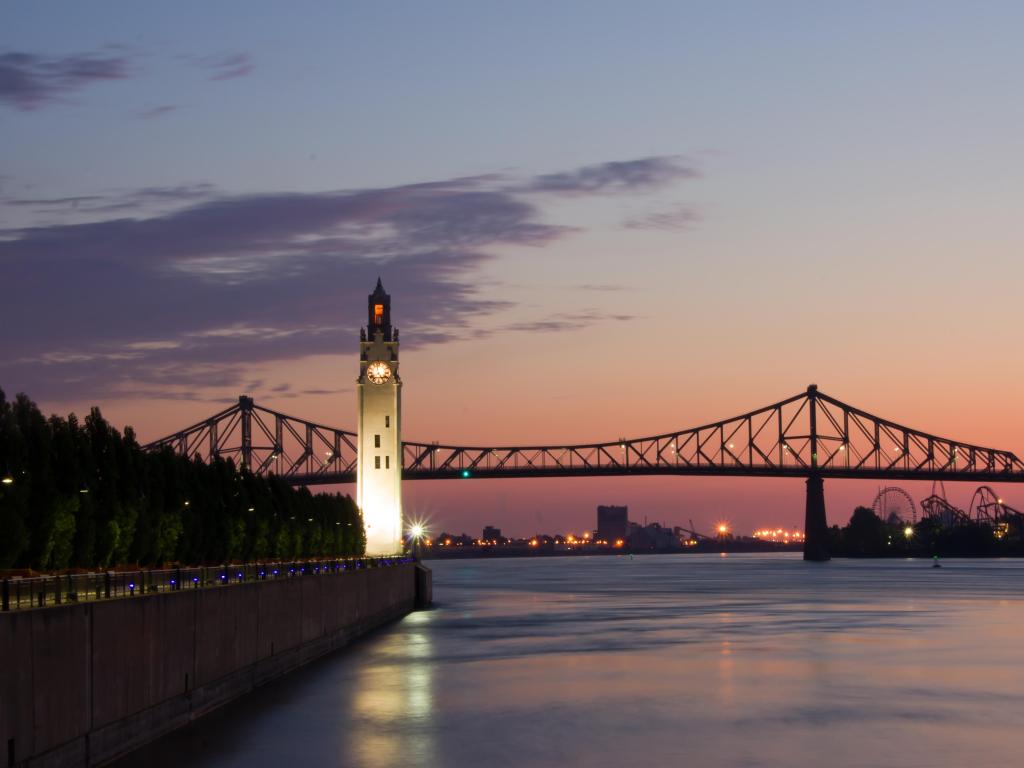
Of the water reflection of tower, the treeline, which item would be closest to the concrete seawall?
the water reflection of tower

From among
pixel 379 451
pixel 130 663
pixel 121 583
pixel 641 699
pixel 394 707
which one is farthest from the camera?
pixel 379 451

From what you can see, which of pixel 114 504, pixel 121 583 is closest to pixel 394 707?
pixel 114 504

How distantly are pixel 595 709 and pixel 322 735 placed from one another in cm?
826

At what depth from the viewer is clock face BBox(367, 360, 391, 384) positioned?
99625mm

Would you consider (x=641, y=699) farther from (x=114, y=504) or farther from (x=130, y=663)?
(x=130, y=663)

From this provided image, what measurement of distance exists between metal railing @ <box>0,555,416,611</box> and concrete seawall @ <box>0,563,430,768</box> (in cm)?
27

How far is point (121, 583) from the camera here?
93.5ft

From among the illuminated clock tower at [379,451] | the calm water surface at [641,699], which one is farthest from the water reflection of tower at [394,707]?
the illuminated clock tower at [379,451]

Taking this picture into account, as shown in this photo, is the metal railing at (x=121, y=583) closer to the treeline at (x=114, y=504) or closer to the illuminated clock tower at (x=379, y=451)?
the treeline at (x=114, y=504)

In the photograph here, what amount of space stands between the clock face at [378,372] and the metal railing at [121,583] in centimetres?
5050

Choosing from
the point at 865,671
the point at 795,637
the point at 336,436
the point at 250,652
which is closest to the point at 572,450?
the point at 336,436

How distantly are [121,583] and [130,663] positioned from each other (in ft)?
5.62

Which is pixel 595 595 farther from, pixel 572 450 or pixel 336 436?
pixel 572 450

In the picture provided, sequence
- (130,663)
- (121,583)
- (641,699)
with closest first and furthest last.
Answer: (130,663) → (121,583) → (641,699)
